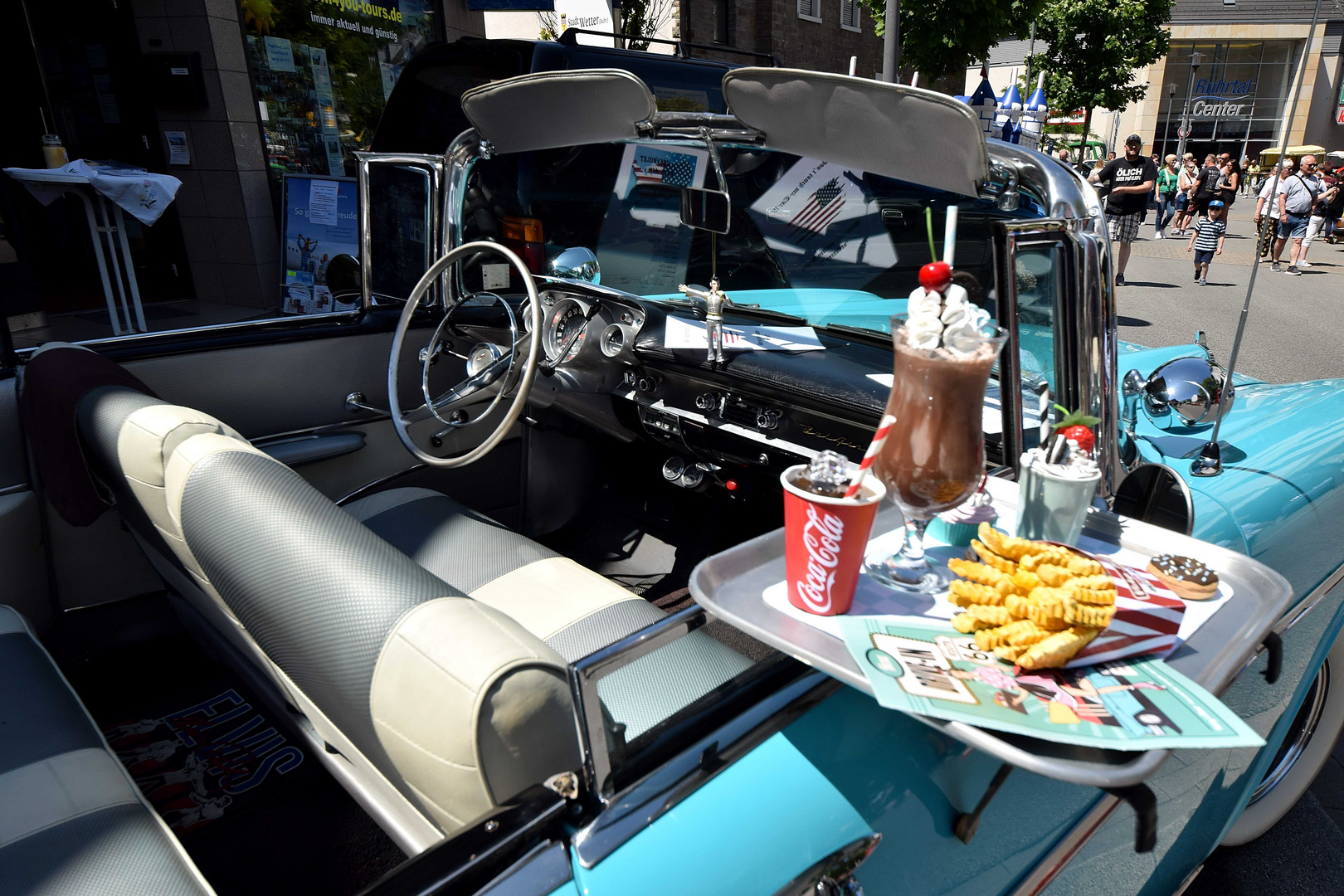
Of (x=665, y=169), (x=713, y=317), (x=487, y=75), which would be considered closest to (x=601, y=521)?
(x=713, y=317)

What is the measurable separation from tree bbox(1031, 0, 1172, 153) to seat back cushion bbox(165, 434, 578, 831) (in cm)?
Answer: 2297

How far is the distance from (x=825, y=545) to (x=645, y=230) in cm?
193

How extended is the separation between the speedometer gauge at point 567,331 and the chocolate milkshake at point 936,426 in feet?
4.36

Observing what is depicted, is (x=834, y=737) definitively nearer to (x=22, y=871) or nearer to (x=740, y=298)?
(x=22, y=871)

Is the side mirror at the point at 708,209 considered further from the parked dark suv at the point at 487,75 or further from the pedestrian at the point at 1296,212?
the pedestrian at the point at 1296,212

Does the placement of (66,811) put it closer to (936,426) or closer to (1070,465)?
(936,426)

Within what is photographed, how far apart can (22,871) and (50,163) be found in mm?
5895

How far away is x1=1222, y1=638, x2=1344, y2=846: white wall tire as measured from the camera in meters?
2.19

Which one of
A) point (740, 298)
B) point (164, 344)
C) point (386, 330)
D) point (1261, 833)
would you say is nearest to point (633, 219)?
point (740, 298)

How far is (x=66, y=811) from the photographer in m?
1.32

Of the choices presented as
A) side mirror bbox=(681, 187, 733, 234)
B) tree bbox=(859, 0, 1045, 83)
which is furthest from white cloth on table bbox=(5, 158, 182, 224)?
tree bbox=(859, 0, 1045, 83)

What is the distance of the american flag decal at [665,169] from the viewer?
2.34 metres

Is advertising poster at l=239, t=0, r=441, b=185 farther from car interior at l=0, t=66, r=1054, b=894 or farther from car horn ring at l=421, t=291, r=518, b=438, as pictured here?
car horn ring at l=421, t=291, r=518, b=438

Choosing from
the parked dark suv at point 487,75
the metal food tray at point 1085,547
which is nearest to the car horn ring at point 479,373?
the metal food tray at point 1085,547
